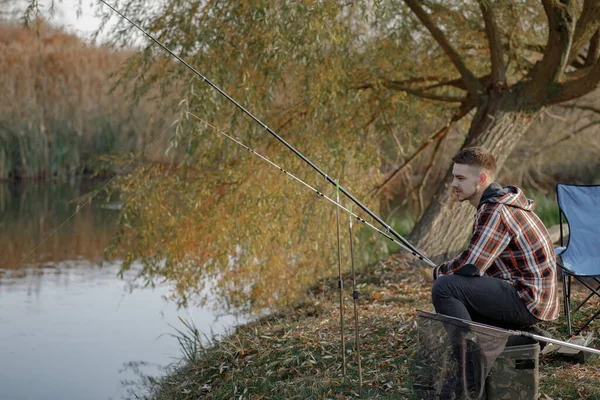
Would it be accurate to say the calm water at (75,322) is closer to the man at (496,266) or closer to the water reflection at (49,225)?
the water reflection at (49,225)

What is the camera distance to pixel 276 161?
21.6 ft

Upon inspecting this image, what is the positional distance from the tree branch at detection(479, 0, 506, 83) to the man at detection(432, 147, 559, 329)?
362 centimetres

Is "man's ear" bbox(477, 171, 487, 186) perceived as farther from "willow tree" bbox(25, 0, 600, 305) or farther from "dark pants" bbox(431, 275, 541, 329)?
"willow tree" bbox(25, 0, 600, 305)

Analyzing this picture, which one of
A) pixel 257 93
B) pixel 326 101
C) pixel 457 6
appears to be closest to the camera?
pixel 257 93

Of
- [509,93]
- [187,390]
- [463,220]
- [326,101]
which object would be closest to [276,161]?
[326,101]

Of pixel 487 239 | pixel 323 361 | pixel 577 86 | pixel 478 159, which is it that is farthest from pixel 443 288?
pixel 577 86

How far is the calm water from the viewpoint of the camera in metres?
5.95

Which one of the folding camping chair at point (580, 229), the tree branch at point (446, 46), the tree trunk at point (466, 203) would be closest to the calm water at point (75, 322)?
the tree trunk at point (466, 203)

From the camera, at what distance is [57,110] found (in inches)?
663

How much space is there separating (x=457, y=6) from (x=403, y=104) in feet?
3.40

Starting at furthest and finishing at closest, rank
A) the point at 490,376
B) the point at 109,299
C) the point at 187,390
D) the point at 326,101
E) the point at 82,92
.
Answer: the point at 82,92 < the point at 109,299 < the point at 326,101 < the point at 187,390 < the point at 490,376

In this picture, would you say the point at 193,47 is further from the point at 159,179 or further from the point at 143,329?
the point at 143,329

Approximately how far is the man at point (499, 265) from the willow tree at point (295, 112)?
9.72 ft

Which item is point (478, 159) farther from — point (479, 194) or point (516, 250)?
point (516, 250)
